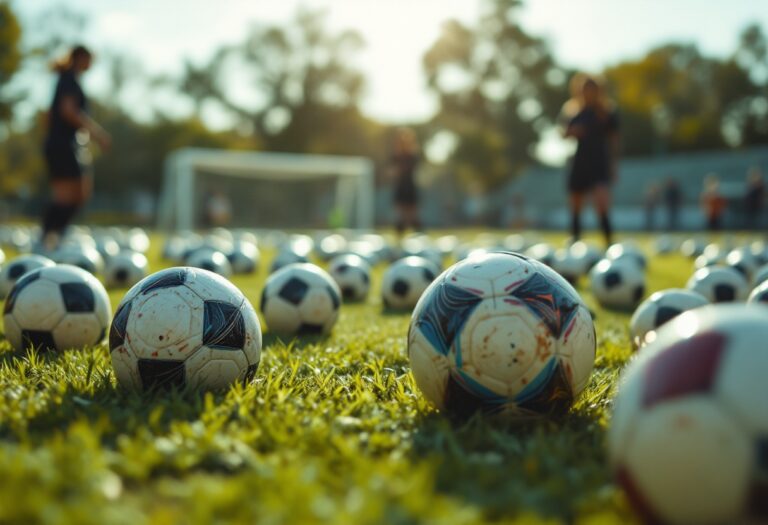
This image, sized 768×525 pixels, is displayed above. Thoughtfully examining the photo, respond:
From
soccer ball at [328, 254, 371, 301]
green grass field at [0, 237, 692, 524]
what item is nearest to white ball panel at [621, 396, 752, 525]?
green grass field at [0, 237, 692, 524]

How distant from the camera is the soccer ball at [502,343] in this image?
97.3 inches

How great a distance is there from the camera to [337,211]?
102 ft

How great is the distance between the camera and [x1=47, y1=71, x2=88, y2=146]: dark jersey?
834 cm

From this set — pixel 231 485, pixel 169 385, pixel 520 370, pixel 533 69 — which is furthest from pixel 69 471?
pixel 533 69

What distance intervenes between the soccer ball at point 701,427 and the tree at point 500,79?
171ft

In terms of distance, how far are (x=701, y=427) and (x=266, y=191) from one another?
35.3 m

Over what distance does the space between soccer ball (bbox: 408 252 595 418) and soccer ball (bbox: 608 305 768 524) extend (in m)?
0.73

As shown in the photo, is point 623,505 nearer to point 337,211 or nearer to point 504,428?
point 504,428

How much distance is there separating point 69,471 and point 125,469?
0.17 metres

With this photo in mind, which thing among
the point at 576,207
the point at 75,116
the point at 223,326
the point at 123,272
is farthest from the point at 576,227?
the point at 223,326

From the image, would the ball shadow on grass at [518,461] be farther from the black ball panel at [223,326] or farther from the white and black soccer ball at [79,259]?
the white and black soccer ball at [79,259]

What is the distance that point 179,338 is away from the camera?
9.30 ft

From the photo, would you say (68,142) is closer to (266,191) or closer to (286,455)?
(286,455)

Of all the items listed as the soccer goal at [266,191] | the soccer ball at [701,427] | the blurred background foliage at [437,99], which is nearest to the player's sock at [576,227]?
the soccer ball at [701,427]
